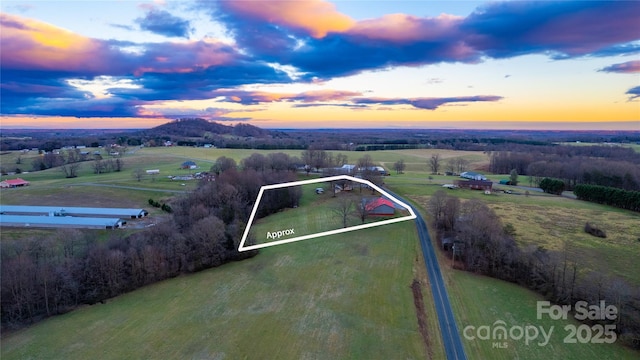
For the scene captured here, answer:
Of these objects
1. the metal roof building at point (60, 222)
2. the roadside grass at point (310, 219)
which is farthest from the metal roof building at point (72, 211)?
the roadside grass at point (310, 219)

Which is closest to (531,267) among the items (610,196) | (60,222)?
(610,196)

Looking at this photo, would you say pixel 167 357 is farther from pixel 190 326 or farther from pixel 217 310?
pixel 217 310

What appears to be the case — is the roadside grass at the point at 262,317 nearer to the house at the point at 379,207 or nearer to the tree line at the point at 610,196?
the house at the point at 379,207

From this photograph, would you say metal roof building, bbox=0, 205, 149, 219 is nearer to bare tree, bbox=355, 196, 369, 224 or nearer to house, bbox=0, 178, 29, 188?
house, bbox=0, 178, 29, 188

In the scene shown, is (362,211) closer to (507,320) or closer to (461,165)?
(507,320)

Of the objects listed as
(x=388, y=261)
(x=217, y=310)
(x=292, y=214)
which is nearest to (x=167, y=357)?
(x=217, y=310)
